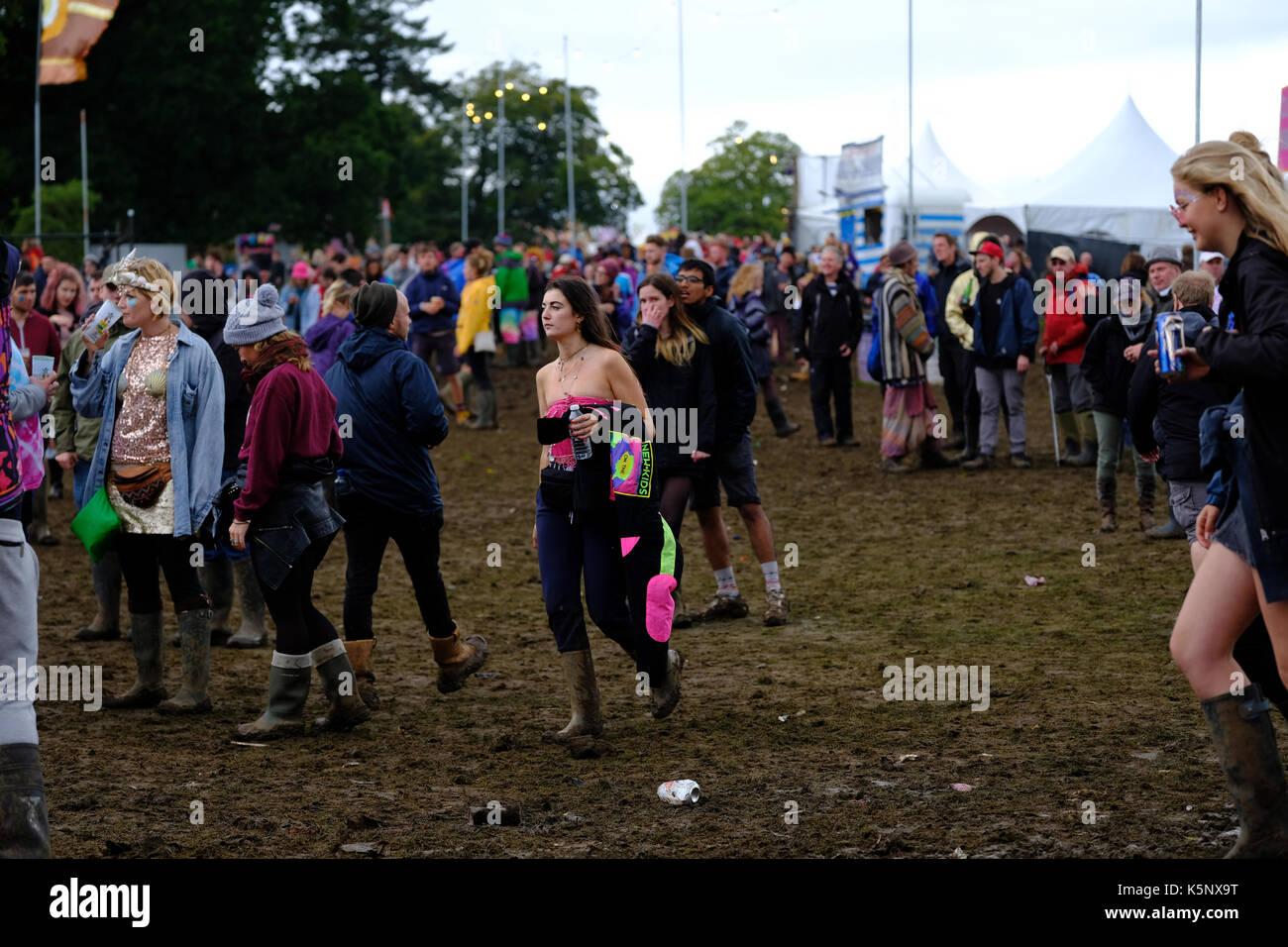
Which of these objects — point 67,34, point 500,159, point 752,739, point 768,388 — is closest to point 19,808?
point 752,739

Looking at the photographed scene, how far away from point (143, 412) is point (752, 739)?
10.0ft

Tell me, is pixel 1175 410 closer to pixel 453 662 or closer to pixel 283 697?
pixel 453 662

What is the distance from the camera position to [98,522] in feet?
22.8

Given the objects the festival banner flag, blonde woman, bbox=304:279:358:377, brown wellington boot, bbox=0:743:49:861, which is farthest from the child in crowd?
brown wellington boot, bbox=0:743:49:861

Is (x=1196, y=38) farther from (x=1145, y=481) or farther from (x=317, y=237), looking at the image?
(x=317, y=237)

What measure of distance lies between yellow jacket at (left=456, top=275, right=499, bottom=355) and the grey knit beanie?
12.5m

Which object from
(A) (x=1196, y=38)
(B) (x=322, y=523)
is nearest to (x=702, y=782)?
(B) (x=322, y=523)

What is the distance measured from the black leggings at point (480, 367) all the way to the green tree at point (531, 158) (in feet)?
220

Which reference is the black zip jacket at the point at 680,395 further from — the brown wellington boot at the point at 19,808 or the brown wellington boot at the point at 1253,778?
the brown wellington boot at the point at 19,808

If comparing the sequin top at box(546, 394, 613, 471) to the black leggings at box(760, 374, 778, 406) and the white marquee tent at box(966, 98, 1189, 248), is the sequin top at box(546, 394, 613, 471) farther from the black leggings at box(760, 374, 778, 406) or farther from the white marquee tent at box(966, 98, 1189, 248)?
the white marquee tent at box(966, 98, 1189, 248)

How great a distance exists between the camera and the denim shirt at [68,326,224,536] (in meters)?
6.91

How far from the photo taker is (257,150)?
48.1 meters

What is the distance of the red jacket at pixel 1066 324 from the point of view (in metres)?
14.4
